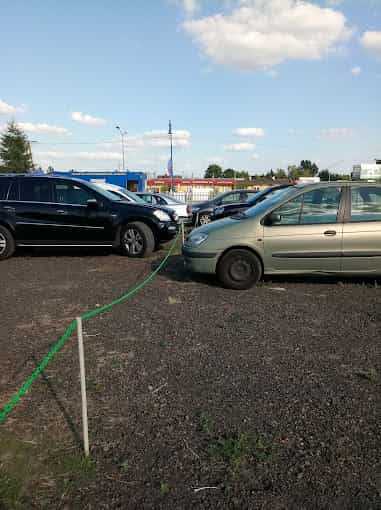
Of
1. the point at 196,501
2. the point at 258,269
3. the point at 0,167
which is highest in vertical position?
the point at 0,167

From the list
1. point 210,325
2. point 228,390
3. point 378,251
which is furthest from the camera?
point 378,251

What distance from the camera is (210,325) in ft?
13.3

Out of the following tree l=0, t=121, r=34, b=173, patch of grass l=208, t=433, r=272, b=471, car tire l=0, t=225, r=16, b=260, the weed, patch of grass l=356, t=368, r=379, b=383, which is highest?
tree l=0, t=121, r=34, b=173

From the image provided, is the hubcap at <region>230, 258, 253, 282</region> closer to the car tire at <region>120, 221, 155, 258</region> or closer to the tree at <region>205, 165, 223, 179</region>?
the car tire at <region>120, 221, 155, 258</region>

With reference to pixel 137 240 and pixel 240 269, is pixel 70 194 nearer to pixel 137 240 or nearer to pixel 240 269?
pixel 137 240

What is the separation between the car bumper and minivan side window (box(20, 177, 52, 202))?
3.90 m

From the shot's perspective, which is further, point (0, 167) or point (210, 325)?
point (0, 167)

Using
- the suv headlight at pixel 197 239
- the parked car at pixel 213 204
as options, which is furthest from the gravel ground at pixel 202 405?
the parked car at pixel 213 204

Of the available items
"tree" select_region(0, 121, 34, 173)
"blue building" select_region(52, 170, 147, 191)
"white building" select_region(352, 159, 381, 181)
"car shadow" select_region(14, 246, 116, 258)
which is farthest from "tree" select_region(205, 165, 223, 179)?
"car shadow" select_region(14, 246, 116, 258)

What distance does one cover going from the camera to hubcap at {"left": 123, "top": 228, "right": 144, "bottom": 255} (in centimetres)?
791

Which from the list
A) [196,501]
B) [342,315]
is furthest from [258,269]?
[196,501]

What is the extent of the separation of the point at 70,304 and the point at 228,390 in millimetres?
2778

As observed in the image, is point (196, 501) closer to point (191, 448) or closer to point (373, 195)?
point (191, 448)

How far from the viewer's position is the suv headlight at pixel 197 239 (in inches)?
221
